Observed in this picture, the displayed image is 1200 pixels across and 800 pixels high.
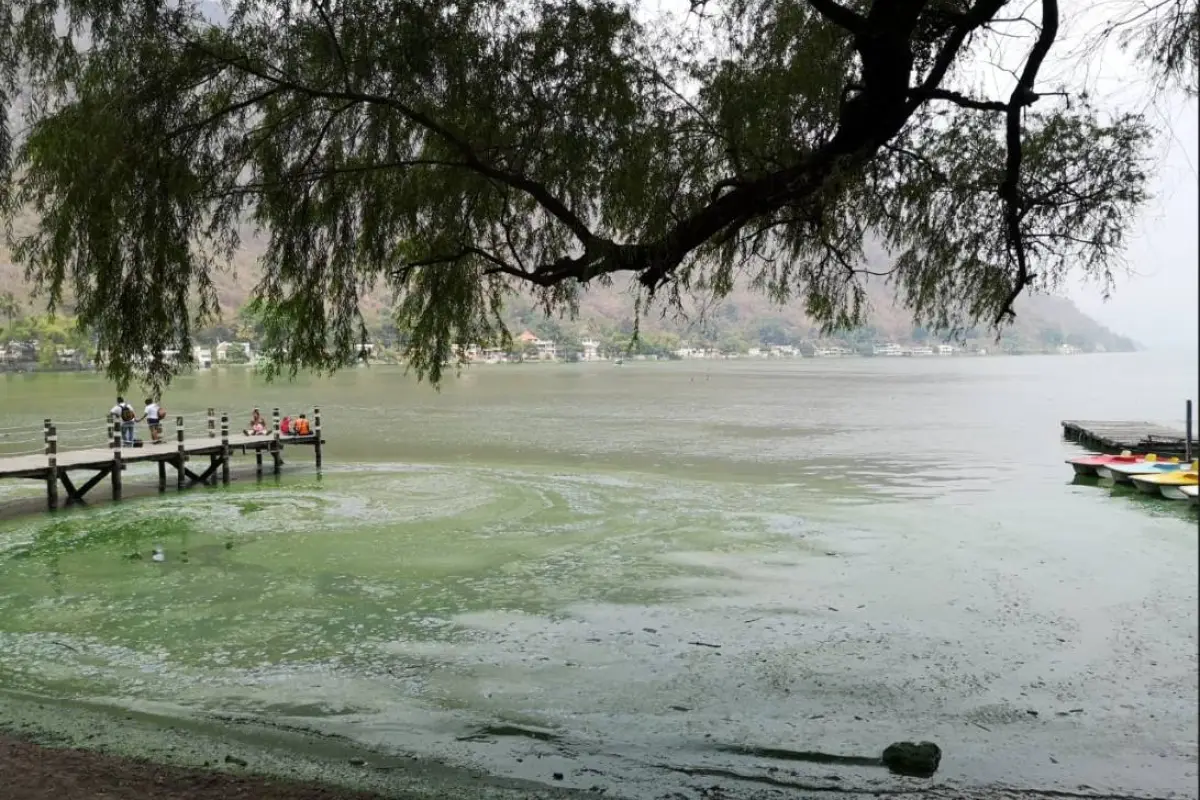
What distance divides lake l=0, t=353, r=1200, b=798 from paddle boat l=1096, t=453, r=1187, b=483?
60cm

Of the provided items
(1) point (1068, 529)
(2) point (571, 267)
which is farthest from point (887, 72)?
(1) point (1068, 529)

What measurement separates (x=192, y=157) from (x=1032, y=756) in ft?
19.4

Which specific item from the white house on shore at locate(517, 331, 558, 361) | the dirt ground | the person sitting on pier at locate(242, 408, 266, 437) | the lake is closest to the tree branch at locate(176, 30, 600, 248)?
the lake

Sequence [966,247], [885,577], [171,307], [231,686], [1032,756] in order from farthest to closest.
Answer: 1. [885,577]
2. [231,686]
3. [1032,756]
4. [966,247]
5. [171,307]

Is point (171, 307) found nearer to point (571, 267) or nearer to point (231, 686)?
point (571, 267)

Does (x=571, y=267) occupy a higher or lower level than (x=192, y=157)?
lower

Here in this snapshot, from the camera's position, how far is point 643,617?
29.2 feet

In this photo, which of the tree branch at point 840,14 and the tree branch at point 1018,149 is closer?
the tree branch at point 840,14

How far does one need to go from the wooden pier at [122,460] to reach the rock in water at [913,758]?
1428 cm

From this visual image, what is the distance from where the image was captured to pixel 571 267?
13.8 feet

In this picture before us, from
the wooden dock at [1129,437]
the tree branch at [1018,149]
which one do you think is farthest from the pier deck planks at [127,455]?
the wooden dock at [1129,437]

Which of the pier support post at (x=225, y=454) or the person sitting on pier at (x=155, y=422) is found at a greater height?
the person sitting on pier at (x=155, y=422)

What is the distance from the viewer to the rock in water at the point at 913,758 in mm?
5449

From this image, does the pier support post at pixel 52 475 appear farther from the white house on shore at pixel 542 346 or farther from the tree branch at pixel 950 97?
the white house on shore at pixel 542 346
